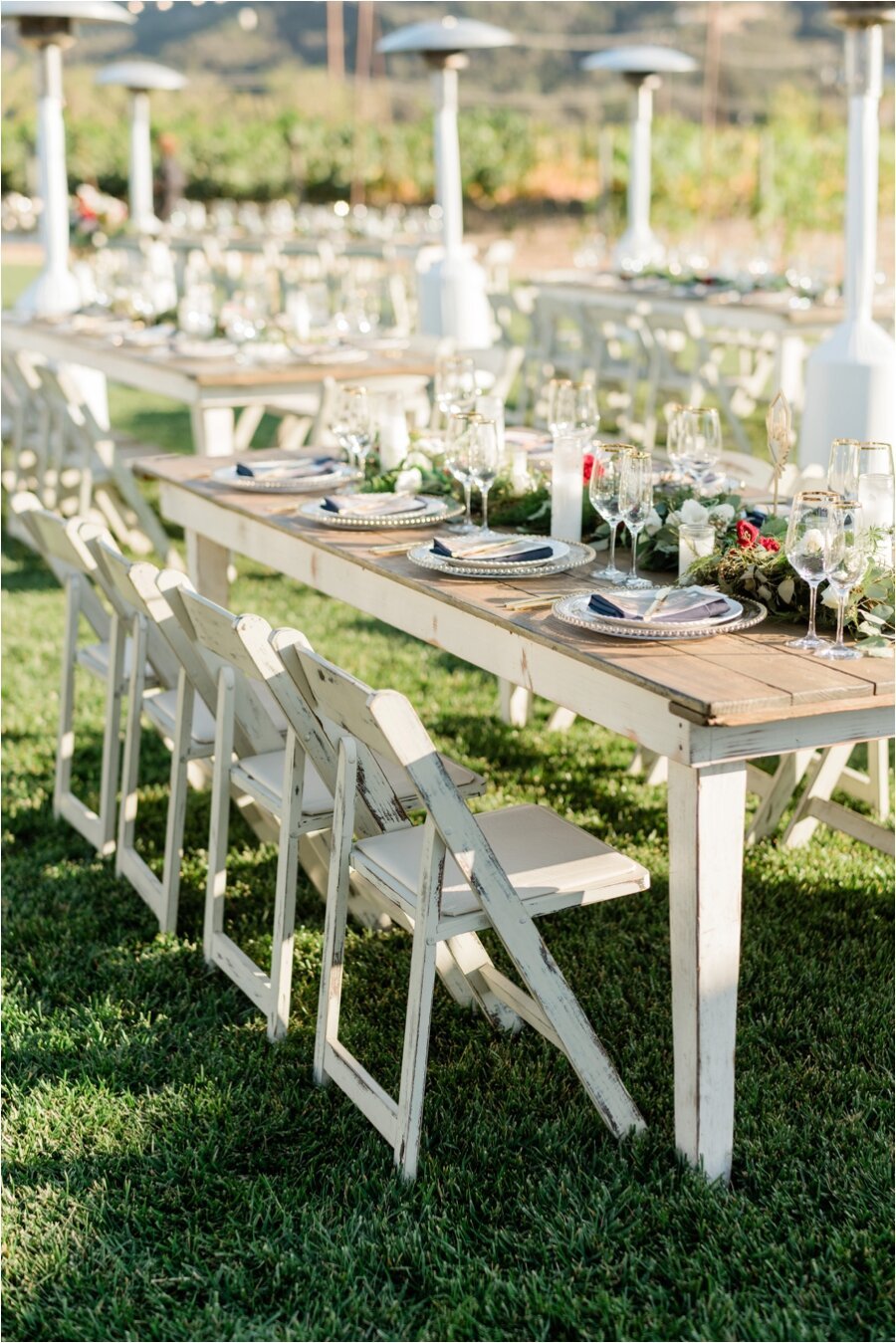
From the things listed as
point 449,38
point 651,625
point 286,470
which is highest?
point 449,38

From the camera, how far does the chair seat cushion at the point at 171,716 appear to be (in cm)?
347

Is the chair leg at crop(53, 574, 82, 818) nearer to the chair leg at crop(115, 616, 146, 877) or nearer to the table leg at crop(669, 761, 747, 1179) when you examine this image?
the chair leg at crop(115, 616, 146, 877)

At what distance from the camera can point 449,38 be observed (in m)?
9.25

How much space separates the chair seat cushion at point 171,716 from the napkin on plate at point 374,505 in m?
0.57

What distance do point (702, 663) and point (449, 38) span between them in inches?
312

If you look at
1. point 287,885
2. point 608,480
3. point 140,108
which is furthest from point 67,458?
point 140,108

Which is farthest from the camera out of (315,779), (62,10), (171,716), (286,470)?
(62,10)

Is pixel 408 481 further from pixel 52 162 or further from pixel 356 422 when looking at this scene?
pixel 52 162

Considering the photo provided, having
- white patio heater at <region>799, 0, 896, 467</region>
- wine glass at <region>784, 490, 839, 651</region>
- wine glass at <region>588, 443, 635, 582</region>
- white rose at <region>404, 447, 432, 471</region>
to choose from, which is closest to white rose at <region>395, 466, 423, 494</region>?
white rose at <region>404, 447, 432, 471</region>

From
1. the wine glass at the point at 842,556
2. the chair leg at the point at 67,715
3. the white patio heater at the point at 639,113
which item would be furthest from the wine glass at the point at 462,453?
the white patio heater at the point at 639,113

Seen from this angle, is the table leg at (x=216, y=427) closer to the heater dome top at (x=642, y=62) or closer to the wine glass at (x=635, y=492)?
the wine glass at (x=635, y=492)

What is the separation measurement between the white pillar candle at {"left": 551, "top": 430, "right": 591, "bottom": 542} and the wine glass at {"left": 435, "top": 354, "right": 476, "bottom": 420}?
0.85 meters

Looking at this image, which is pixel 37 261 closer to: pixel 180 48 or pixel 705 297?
pixel 705 297

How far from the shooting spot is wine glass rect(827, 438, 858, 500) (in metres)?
2.87
